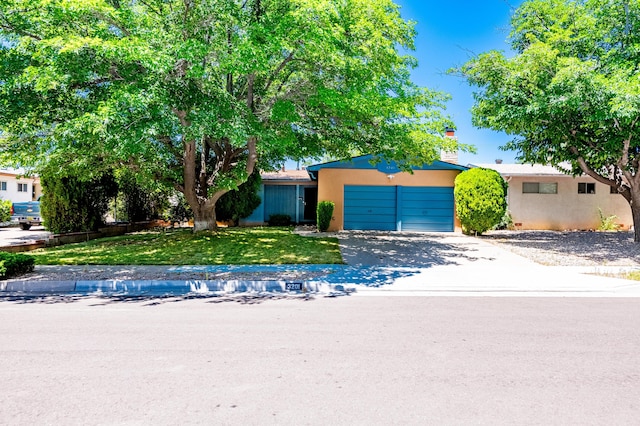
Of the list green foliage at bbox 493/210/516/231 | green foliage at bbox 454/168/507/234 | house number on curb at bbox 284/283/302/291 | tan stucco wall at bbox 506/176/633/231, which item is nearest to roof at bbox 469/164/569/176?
tan stucco wall at bbox 506/176/633/231

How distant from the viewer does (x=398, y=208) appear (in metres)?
18.4

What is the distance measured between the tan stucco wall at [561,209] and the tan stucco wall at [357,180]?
448 centimetres

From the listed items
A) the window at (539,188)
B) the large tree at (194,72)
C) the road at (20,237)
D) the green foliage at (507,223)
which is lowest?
the road at (20,237)

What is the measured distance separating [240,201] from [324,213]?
505 cm

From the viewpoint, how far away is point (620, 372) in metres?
3.81

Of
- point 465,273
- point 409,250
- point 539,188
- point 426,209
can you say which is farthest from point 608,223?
point 465,273

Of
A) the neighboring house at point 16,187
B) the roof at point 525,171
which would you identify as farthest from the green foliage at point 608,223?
the neighboring house at point 16,187

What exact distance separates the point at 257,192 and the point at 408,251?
11.1m

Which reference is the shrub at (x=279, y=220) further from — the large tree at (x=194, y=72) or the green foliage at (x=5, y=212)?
the green foliage at (x=5, y=212)

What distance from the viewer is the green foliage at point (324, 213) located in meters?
17.1

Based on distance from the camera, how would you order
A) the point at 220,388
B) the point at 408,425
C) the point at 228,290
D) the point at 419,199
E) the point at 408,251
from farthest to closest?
the point at 419,199
the point at 408,251
the point at 228,290
the point at 220,388
the point at 408,425

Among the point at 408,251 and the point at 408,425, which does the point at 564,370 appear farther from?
the point at 408,251

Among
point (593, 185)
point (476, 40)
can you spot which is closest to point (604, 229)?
point (593, 185)

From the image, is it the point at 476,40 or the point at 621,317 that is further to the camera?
the point at 476,40
